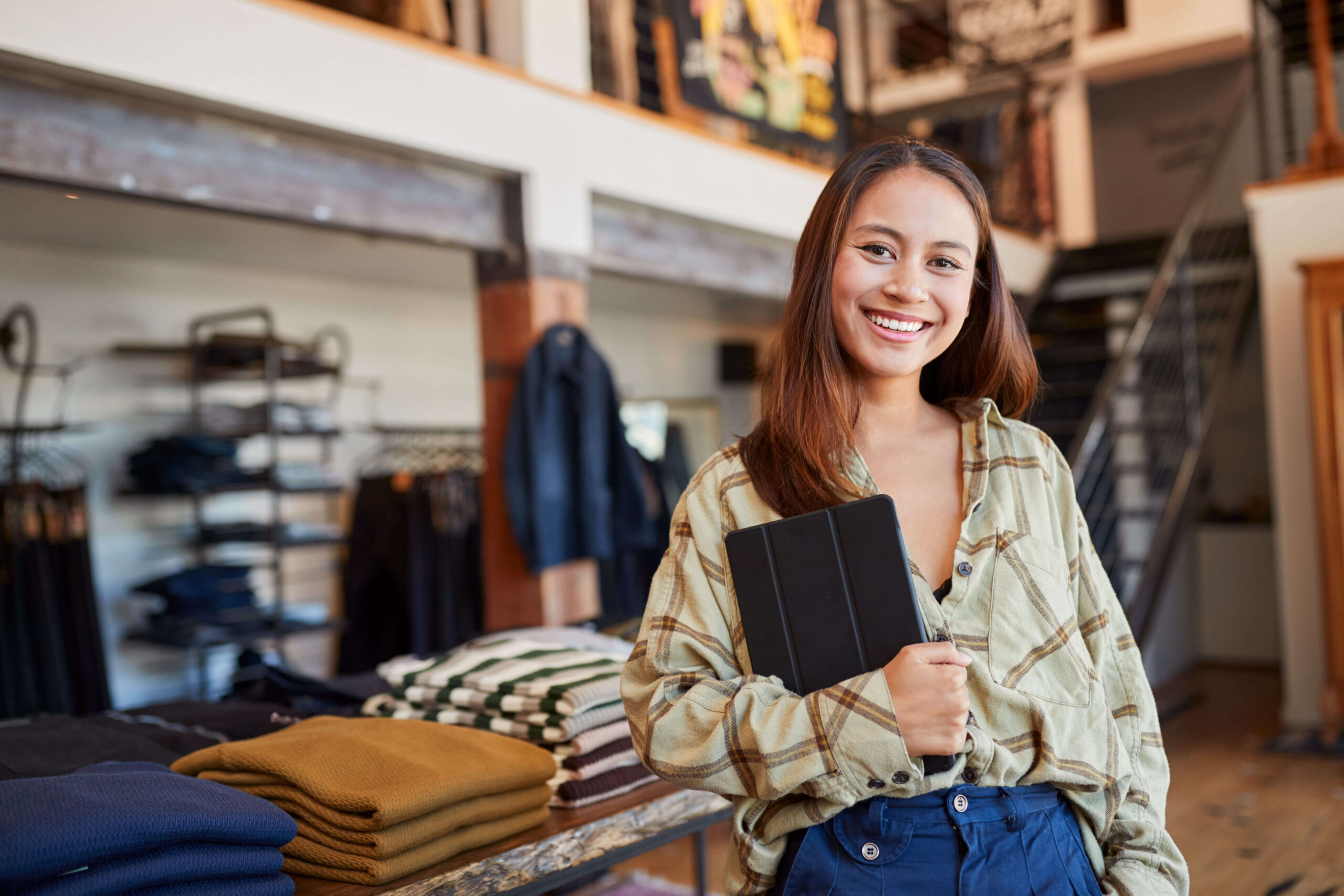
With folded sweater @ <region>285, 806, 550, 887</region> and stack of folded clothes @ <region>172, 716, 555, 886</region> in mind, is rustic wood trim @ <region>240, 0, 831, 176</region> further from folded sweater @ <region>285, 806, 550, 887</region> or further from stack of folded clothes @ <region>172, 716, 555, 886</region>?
folded sweater @ <region>285, 806, 550, 887</region>

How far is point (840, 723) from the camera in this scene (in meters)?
1.00

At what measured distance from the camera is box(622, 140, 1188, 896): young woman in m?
1.01

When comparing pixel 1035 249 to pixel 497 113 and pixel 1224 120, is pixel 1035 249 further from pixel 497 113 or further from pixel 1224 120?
pixel 497 113

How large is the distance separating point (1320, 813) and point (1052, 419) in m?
2.68

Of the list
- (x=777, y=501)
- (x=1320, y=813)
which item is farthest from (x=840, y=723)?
(x=1320, y=813)

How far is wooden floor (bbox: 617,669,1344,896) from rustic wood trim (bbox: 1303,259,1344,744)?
591 mm

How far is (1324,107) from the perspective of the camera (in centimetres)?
531

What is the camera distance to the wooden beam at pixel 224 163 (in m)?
2.59

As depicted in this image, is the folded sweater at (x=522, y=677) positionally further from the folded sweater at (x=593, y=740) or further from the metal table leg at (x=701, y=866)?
the metal table leg at (x=701, y=866)

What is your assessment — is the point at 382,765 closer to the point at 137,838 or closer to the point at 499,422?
the point at 137,838

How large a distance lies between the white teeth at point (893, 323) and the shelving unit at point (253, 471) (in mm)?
3737

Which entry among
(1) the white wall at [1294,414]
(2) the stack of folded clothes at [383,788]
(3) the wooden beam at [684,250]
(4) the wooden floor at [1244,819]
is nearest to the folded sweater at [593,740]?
(2) the stack of folded clothes at [383,788]

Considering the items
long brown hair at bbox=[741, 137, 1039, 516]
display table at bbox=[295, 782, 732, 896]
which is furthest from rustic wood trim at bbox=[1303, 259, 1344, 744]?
long brown hair at bbox=[741, 137, 1039, 516]

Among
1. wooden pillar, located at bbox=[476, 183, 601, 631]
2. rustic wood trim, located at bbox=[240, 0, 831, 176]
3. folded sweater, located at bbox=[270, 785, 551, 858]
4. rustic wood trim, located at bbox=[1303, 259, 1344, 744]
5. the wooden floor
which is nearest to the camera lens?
folded sweater, located at bbox=[270, 785, 551, 858]
